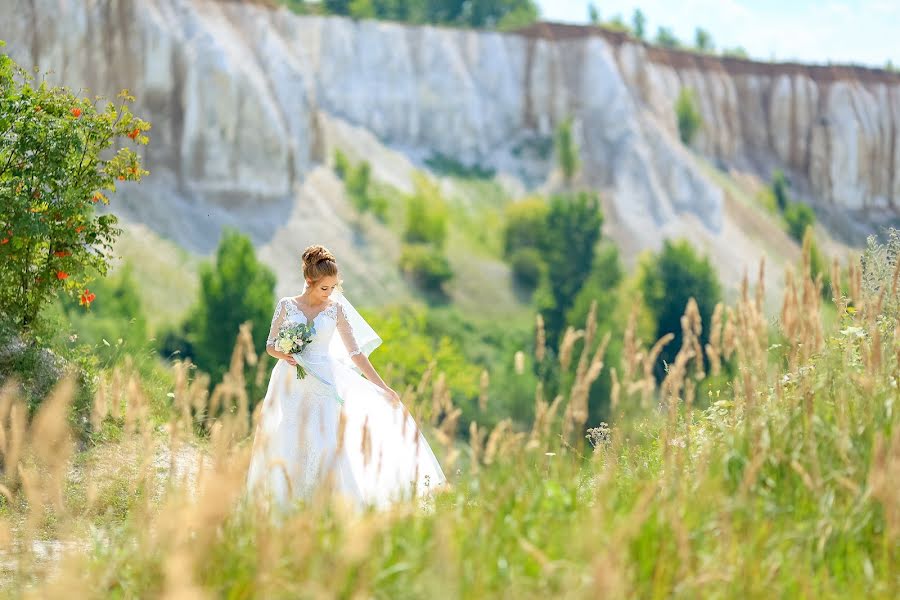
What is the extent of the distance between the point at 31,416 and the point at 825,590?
7929 mm

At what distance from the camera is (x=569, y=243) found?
187ft

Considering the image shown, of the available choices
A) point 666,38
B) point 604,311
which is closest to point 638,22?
point 666,38

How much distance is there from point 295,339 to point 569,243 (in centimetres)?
4898

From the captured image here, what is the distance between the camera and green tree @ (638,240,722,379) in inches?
2099

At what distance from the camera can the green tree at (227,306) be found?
39500 mm

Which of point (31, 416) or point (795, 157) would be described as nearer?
point (31, 416)

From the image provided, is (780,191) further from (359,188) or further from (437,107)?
(359,188)

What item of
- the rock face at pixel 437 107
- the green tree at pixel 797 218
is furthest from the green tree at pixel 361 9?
the green tree at pixel 797 218

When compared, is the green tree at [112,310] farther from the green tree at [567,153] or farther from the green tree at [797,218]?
the green tree at [797,218]

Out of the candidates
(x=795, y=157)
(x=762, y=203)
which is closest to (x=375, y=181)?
(x=762, y=203)

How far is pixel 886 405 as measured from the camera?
5.63 m

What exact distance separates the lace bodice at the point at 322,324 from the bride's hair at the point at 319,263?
293mm

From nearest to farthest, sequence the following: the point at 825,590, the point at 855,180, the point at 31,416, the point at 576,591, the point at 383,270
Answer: the point at 576,591 < the point at 825,590 < the point at 31,416 < the point at 383,270 < the point at 855,180

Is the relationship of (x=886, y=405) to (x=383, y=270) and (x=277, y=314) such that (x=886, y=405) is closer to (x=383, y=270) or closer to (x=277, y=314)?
(x=277, y=314)
